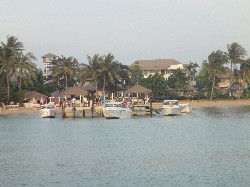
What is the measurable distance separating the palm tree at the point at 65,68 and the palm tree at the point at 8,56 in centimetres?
1592

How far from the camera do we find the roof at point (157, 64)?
169 meters

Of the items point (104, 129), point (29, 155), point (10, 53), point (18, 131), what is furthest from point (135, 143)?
point (10, 53)

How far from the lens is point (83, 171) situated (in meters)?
35.3

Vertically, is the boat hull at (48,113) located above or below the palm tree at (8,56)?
below

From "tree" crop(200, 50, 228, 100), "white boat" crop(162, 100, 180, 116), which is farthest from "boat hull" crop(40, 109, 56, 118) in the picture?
"tree" crop(200, 50, 228, 100)

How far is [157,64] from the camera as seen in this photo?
17175 cm

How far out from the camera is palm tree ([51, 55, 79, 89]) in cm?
12331

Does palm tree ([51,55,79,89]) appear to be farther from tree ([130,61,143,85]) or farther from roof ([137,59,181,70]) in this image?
roof ([137,59,181,70])

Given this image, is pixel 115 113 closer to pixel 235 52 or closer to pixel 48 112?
pixel 48 112

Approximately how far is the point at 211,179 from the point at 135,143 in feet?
64.8

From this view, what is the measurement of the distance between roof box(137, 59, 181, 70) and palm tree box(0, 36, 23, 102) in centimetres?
6685

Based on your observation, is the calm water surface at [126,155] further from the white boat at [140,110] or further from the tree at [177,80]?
the tree at [177,80]

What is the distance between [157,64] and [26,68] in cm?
6732

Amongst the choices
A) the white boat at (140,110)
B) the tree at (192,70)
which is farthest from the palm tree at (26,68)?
the tree at (192,70)
